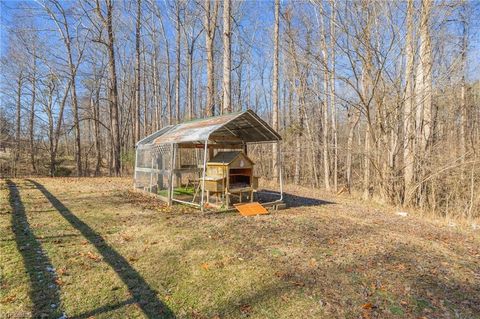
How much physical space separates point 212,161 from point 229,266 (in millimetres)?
4370

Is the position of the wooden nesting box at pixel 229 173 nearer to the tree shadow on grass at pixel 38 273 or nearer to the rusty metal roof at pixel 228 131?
the rusty metal roof at pixel 228 131

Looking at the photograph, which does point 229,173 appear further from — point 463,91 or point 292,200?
point 463,91

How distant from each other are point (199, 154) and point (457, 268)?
10882 millimetres

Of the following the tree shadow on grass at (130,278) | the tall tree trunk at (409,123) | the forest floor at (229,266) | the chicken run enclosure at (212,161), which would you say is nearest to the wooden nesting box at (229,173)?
the chicken run enclosure at (212,161)

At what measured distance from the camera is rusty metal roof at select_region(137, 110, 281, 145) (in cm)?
753

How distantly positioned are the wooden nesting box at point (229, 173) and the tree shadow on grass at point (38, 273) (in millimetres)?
3963

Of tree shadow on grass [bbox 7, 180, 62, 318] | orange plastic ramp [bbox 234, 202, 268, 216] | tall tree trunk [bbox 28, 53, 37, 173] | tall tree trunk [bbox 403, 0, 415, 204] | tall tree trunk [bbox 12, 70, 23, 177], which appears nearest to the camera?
tree shadow on grass [bbox 7, 180, 62, 318]

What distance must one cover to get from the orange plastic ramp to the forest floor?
245mm

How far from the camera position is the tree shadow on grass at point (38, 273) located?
3.10 meters

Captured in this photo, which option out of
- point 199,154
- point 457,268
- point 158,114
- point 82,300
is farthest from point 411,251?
point 158,114

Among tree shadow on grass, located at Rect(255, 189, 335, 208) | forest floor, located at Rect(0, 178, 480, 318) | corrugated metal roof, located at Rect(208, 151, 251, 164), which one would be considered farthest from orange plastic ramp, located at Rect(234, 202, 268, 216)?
tree shadow on grass, located at Rect(255, 189, 335, 208)

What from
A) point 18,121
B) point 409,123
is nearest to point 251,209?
point 409,123

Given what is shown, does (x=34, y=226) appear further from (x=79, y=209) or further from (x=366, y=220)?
(x=366, y=220)

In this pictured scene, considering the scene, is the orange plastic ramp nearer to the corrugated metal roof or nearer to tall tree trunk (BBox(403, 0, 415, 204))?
the corrugated metal roof
